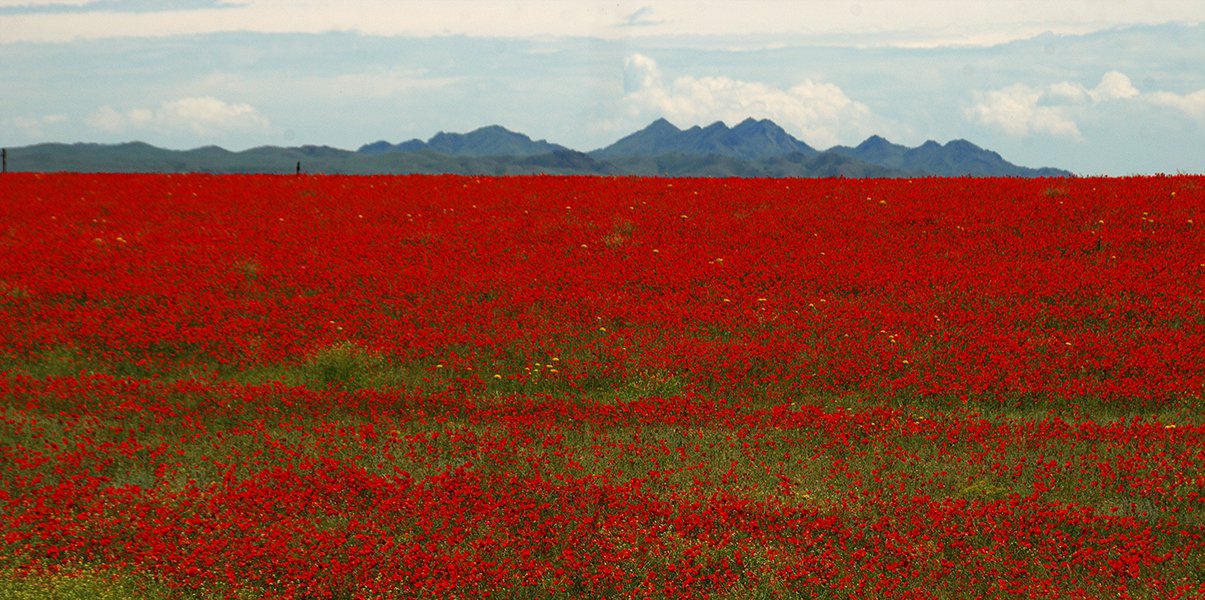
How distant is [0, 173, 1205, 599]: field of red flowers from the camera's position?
313 inches

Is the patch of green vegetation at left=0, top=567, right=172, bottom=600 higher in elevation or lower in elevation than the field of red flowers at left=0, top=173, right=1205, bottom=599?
lower

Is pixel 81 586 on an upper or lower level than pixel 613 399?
lower

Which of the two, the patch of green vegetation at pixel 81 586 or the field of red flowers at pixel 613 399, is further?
the field of red flowers at pixel 613 399

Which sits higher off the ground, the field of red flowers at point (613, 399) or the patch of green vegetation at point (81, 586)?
the field of red flowers at point (613, 399)

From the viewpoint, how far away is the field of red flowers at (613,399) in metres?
7.94

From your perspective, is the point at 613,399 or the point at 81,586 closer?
the point at 81,586

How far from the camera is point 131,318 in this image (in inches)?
613

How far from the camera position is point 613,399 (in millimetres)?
12695

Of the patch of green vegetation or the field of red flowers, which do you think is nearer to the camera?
the patch of green vegetation

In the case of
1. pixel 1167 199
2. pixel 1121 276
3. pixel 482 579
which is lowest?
pixel 482 579

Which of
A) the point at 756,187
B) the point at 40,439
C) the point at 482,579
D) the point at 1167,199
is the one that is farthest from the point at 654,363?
the point at 1167,199

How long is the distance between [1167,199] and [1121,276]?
677 centimetres

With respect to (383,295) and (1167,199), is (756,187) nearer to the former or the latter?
(1167,199)

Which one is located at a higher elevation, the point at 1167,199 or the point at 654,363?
the point at 1167,199
